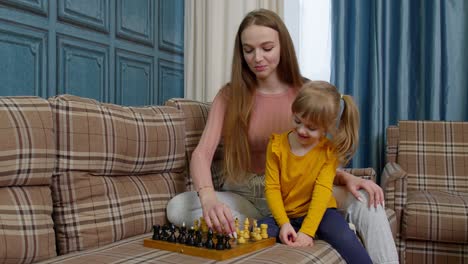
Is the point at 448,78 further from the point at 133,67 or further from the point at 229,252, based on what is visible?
the point at 229,252

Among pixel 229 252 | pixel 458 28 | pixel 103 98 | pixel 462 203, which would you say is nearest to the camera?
pixel 229 252

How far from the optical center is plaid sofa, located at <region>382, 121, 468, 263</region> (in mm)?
2281

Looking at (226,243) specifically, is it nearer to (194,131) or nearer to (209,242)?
(209,242)

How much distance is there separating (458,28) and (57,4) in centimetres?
236

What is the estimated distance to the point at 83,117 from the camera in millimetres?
1634

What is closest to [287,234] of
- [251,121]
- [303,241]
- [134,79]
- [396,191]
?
[303,241]

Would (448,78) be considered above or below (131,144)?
above

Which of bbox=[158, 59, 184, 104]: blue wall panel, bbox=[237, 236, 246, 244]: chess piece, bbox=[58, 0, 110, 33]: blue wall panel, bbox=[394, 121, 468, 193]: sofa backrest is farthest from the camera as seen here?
bbox=[158, 59, 184, 104]: blue wall panel

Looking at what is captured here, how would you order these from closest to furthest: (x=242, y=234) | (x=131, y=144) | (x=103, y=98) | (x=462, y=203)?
(x=242, y=234), (x=131, y=144), (x=462, y=203), (x=103, y=98)

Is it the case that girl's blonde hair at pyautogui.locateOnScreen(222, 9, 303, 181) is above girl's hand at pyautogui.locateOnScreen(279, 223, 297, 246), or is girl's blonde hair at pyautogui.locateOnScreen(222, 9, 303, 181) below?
above

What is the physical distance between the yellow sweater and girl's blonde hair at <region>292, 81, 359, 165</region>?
0.15 feet

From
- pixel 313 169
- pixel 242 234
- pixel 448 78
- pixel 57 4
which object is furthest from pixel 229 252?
pixel 448 78

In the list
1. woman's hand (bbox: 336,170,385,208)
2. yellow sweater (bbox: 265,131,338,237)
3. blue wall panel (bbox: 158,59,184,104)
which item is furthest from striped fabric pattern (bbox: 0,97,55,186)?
blue wall panel (bbox: 158,59,184,104)

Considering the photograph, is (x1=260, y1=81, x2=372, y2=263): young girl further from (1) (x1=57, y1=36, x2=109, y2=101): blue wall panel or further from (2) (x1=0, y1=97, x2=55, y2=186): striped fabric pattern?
(1) (x1=57, y1=36, x2=109, y2=101): blue wall panel
